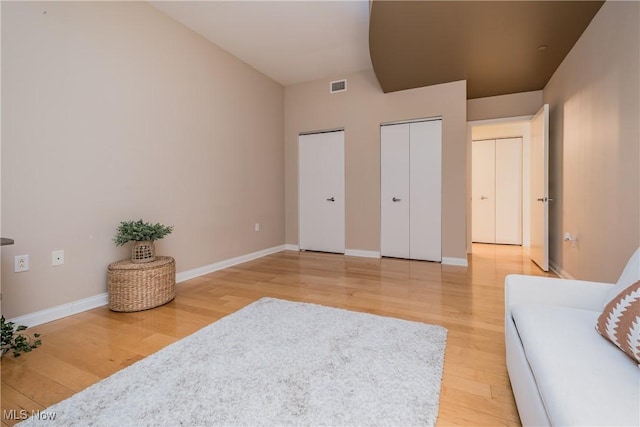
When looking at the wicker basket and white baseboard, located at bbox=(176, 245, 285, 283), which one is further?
white baseboard, located at bbox=(176, 245, 285, 283)

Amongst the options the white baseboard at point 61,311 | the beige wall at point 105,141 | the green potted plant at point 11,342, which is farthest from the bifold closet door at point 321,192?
the green potted plant at point 11,342

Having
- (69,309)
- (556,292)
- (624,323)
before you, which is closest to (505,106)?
(556,292)

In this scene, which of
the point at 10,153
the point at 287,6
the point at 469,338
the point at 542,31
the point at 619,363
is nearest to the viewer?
the point at 619,363

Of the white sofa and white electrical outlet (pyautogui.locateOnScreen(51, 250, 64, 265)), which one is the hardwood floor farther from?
white electrical outlet (pyautogui.locateOnScreen(51, 250, 64, 265))

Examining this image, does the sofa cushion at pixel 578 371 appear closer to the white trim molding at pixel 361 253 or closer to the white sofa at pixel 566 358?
the white sofa at pixel 566 358

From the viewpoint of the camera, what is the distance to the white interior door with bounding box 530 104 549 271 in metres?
Result: 3.46

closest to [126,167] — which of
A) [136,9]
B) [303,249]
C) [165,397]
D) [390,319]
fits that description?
[136,9]

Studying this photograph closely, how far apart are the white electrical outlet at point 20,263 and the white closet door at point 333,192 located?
3.43 m

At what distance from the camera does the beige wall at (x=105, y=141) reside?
203 cm

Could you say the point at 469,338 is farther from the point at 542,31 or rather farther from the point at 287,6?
the point at 287,6

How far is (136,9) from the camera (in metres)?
2.72

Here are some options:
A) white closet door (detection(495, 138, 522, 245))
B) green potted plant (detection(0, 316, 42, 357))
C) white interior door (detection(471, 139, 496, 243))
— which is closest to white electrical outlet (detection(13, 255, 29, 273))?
green potted plant (detection(0, 316, 42, 357))

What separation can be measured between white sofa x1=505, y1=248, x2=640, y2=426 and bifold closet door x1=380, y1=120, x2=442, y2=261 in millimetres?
2683

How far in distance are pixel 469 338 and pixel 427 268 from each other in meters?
1.89
